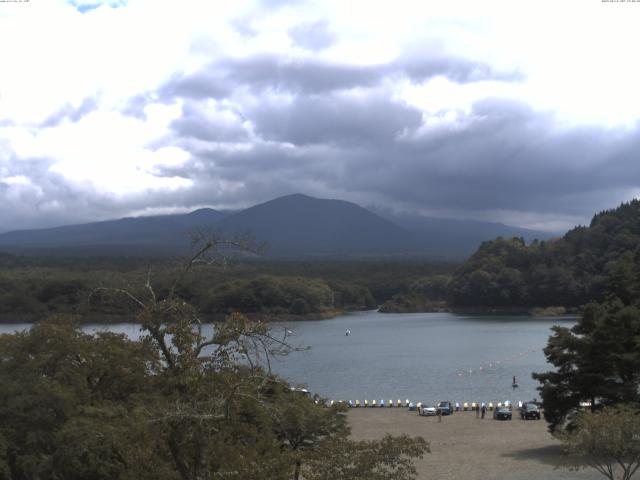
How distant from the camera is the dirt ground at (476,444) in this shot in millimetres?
19812

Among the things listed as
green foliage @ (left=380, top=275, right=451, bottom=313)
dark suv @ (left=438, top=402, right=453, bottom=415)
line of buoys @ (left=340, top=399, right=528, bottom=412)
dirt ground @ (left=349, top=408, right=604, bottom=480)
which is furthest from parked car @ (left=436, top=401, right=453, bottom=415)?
green foliage @ (left=380, top=275, right=451, bottom=313)

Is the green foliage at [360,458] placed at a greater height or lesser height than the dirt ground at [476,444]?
greater

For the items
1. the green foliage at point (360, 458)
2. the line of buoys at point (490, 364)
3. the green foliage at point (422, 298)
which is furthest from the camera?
the green foliage at point (422, 298)

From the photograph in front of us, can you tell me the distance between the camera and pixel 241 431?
8.95 metres

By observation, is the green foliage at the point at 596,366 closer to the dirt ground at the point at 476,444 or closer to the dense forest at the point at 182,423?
the dirt ground at the point at 476,444

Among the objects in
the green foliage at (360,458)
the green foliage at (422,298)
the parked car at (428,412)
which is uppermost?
the green foliage at (360,458)

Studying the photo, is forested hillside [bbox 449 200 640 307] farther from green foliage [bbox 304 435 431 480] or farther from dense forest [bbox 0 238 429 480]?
green foliage [bbox 304 435 431 480]

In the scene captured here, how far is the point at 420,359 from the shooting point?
53.6m

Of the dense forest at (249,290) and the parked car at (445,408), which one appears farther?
the dense forest at (249,290)

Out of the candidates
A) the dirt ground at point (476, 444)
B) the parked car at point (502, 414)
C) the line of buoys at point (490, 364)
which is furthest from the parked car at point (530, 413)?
the line of buoys at point (490, 364)

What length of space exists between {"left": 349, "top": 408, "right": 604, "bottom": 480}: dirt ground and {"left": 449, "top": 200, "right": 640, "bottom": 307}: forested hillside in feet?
200

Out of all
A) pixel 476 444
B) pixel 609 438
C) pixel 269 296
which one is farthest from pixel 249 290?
pixel 609 438

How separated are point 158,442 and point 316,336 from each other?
64.1 m

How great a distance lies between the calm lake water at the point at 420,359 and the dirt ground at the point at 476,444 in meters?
7.16
